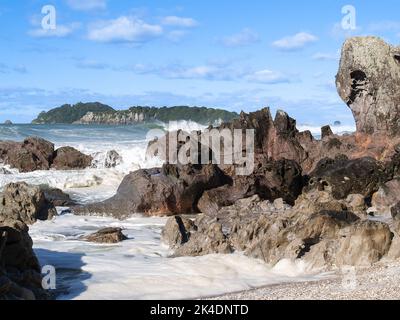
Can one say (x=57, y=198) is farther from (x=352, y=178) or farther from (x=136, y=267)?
(x=136, y=267)

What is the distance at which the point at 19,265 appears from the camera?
6281mm

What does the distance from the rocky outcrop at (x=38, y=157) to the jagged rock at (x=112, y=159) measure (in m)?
0.68

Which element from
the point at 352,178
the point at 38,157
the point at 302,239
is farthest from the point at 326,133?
the point at 302,239

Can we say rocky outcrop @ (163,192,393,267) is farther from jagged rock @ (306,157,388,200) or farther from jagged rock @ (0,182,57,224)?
A: jagged rock @ (306,157,388,200)

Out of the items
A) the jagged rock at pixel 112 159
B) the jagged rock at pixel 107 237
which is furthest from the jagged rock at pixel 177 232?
the jagged rock at pixel 112 159

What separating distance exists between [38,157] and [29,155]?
0.24m

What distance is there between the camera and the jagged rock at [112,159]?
2006 cm

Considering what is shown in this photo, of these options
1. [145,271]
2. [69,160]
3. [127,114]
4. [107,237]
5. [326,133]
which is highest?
[127,114]

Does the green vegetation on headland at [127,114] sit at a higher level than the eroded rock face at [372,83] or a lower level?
higher

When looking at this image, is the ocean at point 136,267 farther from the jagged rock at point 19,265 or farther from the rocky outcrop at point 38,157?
the rocky outcrop at point 38,157

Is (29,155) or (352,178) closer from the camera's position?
(352,178)

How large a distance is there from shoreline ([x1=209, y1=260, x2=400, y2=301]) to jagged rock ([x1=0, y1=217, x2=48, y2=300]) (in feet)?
5.04

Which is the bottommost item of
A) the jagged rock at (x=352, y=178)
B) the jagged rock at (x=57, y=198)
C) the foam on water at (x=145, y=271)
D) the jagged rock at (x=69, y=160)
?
the foam on water at (x=145, y=271)

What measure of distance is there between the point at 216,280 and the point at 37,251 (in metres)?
2.42
